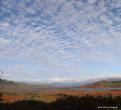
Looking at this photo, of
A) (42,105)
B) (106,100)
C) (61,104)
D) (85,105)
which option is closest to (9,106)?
(42,105)

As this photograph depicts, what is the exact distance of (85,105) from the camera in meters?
25.8

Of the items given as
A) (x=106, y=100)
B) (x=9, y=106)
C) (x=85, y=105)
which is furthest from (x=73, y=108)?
(x=9, y=106)

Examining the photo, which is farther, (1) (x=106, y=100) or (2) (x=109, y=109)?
(1) (x=106, y=100)

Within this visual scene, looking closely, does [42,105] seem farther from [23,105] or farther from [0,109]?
[0,109]

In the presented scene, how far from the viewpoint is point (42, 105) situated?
28.0m

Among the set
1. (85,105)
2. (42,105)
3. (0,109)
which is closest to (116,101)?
(85,105)

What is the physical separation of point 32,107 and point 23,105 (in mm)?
1279

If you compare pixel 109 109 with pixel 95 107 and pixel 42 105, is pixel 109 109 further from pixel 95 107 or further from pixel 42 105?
pixel 42 105

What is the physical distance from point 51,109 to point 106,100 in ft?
19.5

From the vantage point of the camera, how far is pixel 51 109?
25.1m

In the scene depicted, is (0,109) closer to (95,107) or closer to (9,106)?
(9,106)

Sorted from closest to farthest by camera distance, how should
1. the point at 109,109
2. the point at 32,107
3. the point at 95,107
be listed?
the point at 109,109 < the point at 95,107 < the point at 32,107

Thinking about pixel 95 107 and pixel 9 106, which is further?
pixel 9 106

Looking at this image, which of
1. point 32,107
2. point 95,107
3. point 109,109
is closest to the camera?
point 109,109
